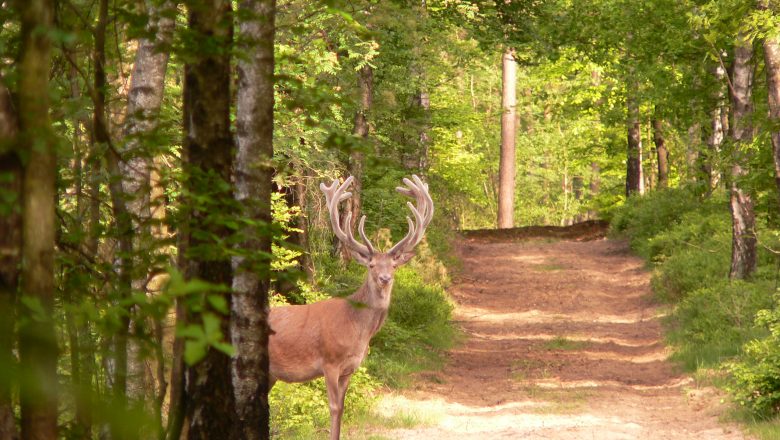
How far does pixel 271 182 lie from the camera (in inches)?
264

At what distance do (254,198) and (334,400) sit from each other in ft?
15.4

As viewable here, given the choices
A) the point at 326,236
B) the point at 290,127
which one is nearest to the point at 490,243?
the point at 326,236

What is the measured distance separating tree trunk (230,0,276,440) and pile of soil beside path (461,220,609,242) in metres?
30.4

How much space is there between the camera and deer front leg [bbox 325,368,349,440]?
940cm

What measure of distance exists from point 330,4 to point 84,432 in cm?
165

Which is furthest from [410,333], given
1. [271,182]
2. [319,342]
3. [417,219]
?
[271,182]

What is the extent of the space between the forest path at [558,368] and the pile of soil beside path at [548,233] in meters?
6.08

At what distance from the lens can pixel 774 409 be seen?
37.0 ft

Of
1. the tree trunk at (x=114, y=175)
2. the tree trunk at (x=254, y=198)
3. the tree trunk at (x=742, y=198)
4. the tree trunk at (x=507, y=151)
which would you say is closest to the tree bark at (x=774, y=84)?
the tree trunk at (x=742, y=198)

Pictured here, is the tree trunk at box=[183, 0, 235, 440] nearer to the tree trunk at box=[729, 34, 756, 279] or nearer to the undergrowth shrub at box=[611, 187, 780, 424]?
the undergrowth shrub at box=[611, 187, 780, 424]

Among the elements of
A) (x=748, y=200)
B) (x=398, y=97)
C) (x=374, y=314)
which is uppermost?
(x=398, y=97)

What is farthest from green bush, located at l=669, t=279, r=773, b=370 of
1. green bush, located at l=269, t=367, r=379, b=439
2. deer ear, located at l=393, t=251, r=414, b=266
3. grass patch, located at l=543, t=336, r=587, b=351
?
deer ear, located at l=393, t=251, r=414, b=266

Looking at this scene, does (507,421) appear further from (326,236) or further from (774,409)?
(326,236)

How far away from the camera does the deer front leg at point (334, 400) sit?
940cm
